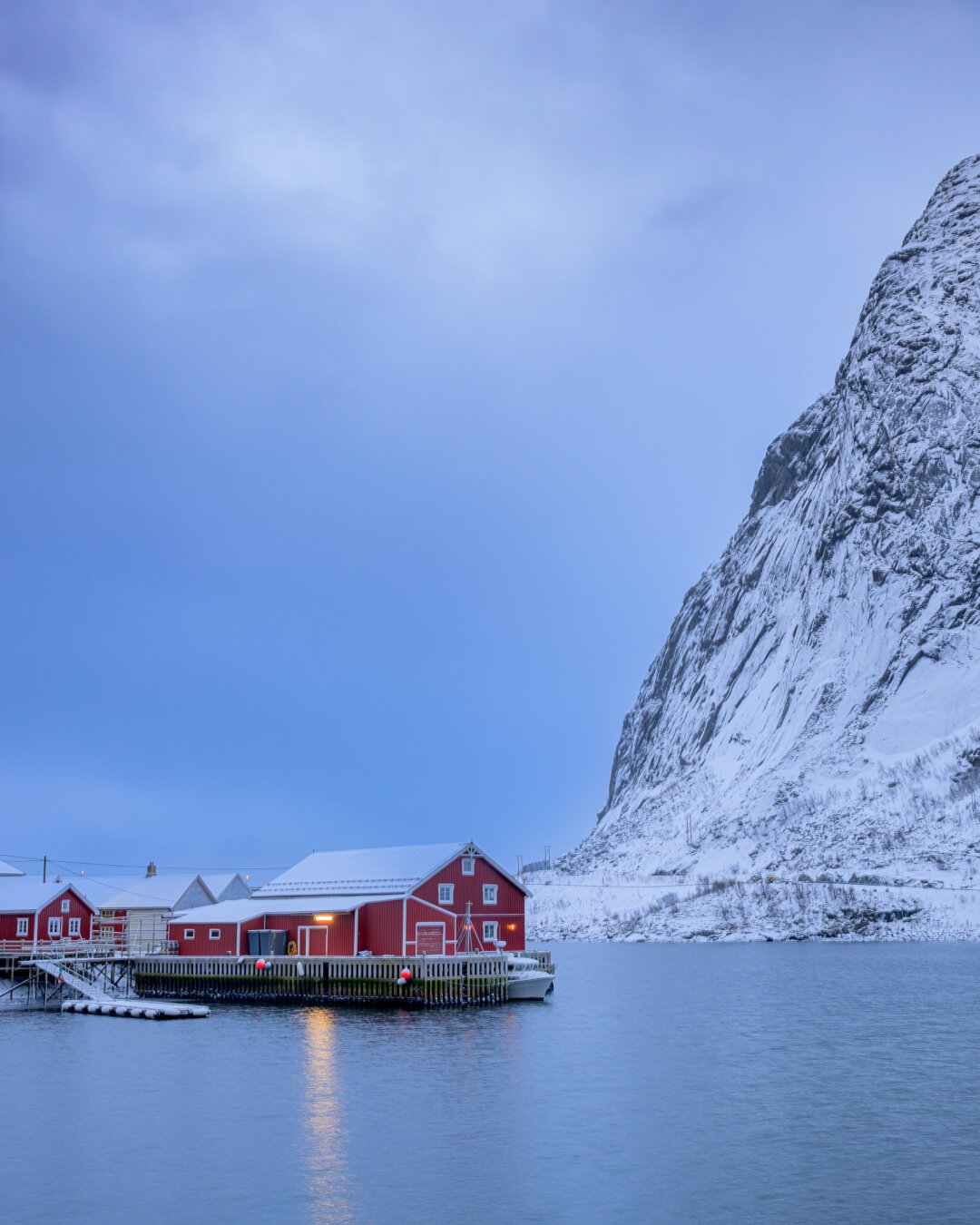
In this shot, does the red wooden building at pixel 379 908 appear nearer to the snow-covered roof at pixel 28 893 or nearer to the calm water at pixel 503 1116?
the calm water at pixel 503 1116

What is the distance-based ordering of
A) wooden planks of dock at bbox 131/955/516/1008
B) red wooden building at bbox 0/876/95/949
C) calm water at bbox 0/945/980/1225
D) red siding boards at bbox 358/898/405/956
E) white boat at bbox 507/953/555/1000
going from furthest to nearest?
red wooden building at bbox 0/876/95/949
red siding boards at bbox 358/898/405/956
white boat at bbox 507/953/555/1000
wooden planks of dock at bbox 131/955/516/1008
calm water at bbox 0/945/980/1225

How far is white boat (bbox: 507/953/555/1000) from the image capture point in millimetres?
69438

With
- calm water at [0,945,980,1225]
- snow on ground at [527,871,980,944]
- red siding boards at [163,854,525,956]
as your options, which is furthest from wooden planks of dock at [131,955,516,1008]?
snow on ground at [527,871,980,944]

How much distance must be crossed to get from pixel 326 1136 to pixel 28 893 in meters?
64.0

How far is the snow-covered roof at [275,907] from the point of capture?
71750mm

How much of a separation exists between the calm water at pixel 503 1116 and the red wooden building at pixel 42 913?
79.7ft

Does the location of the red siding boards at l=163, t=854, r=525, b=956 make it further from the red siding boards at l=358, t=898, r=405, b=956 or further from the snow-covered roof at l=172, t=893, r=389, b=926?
the snow-covered roof at l=172, t=893, r=389, b=926

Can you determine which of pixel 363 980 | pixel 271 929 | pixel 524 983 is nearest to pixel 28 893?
pixel 271 929

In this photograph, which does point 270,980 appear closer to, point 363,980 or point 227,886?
point 363,980

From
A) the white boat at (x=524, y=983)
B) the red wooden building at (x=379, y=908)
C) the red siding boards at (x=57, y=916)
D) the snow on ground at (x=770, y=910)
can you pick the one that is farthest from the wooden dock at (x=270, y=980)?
the snow on ground at (x=770, y=910)

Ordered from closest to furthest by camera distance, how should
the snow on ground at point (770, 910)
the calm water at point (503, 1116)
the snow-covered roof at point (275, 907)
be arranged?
the calm water at point (503, 1116)
the snow-covered roof at point (275, 907)
the snow on ground at point (770, 910)

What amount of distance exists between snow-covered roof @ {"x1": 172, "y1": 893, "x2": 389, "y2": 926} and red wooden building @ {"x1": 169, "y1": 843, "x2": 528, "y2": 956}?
84 millimetres

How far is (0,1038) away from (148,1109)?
22.8m

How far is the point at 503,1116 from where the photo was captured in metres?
36.8
